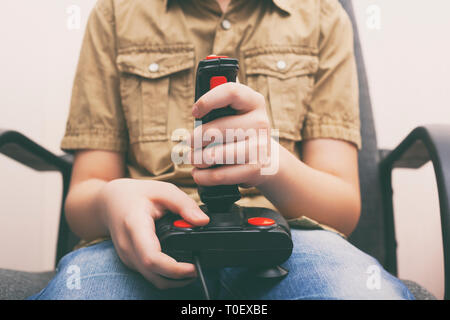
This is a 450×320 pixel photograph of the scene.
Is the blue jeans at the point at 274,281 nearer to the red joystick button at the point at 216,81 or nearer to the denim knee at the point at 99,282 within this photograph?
the denim knee at the point at 99,282

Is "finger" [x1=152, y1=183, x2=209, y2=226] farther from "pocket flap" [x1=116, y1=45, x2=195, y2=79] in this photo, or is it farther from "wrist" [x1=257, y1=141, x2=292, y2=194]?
"pocket flap" [x1=116, y1=45, x2=195, y2=79]

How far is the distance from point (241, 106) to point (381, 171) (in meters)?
0.41

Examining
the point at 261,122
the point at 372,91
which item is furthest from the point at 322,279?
the point at 372,91

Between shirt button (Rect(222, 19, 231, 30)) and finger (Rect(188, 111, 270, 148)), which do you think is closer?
finger (Rect(188, 111, 270, 148))

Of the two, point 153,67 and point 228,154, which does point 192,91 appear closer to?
point 153,67

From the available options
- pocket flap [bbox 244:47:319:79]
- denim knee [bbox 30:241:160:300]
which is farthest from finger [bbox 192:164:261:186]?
pocket flap [bbox 244:47:319:79]

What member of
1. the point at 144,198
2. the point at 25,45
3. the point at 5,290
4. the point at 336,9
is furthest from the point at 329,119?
the point at 25,45

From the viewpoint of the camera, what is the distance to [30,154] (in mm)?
514

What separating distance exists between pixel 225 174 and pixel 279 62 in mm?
247

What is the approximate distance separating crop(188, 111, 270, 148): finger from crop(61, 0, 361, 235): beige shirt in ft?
0.56

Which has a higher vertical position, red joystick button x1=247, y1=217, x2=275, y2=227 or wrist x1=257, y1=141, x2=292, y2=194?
wrist x1=257, y1=141, x2=292, y2=194

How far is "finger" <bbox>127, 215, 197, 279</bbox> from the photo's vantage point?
0.84 feet

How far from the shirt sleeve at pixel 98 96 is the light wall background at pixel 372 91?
0.34m

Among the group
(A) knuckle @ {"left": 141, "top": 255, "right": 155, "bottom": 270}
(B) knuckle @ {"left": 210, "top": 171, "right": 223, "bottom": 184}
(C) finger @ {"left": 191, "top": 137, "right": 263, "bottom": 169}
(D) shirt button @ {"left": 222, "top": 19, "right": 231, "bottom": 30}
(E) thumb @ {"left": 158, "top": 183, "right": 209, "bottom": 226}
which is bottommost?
(A) knuckle @ {"left": 141, "top": 255, "right": 155, "bottom": 270}
